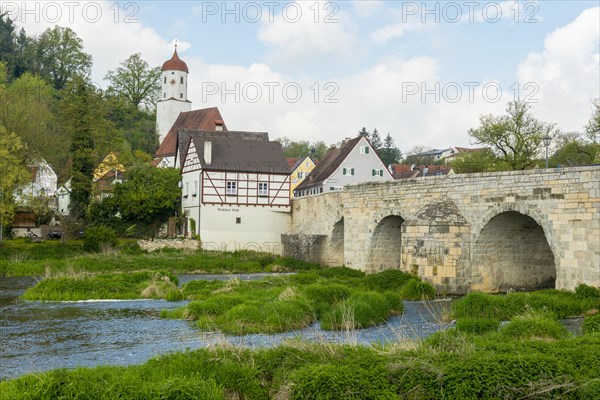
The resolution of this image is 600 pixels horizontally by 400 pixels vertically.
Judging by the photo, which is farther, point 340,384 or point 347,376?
point 347,376

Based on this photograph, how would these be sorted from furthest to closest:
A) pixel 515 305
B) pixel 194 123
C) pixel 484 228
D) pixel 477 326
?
pixel 194 123 → pixel 484 228 → pixel 515 305 → pixel 477 326

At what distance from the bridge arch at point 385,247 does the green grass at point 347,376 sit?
19763mm

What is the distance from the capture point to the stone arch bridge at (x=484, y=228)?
64.1 ft

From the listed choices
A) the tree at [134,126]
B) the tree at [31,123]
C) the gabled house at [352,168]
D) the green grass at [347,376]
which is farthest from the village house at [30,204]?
the green grass at [347,376]

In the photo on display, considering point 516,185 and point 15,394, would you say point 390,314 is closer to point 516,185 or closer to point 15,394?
point 516,185

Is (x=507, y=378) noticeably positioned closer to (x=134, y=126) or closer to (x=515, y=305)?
(x=515, y=305)

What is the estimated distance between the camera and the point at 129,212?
145ft

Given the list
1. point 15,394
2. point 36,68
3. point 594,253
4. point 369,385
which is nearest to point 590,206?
point 594,253

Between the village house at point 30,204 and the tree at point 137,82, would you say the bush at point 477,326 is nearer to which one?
the village house at point 30,204

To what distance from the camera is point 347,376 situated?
8.66 meters

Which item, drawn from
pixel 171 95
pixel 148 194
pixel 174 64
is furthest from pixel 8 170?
→ pixel 174 64

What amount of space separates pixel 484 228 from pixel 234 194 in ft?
77.6

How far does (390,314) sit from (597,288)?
18.9 ft

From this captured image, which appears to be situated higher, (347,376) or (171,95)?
(171,95)
